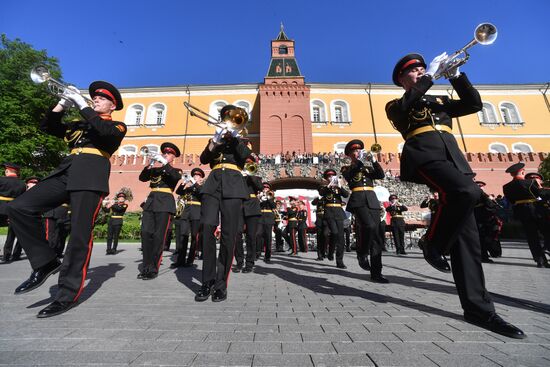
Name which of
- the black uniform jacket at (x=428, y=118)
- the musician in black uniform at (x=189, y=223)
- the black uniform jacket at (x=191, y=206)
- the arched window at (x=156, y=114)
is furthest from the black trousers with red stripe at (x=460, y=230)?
the arched window at (x=156, y=114)

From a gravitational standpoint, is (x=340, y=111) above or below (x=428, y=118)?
above

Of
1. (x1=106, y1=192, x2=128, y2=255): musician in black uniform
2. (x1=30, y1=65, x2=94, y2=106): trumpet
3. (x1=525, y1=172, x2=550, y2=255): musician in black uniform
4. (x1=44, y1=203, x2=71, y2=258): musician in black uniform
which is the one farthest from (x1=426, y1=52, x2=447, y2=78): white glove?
(x1=106, y1=192, x2=128, y2=255): musician in black uniform

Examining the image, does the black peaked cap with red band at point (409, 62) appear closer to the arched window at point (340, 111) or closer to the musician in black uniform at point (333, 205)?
the musician in black uniform at point (333, 205)

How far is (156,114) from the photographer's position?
42.1 metres

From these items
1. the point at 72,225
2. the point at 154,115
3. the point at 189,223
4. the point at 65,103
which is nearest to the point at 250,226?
the point at 189,223

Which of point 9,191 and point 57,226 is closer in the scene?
point 9,191

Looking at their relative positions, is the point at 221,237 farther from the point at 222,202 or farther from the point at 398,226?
the point at 398,226

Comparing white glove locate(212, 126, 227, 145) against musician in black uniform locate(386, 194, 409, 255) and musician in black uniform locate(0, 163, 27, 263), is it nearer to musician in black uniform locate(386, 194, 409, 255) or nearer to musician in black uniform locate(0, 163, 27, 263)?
musician in black uniform locate(0, 163, 27, 263)

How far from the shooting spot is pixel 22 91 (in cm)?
2458

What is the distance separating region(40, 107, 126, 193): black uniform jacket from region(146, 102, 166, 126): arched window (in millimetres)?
40069

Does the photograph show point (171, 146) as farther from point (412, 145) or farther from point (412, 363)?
point (412, 363)

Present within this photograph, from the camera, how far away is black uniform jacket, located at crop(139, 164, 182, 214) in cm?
608

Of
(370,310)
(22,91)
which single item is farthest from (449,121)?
(22,91)

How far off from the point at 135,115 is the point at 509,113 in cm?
5518
